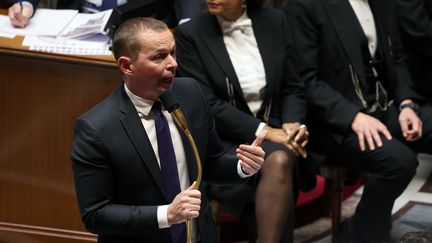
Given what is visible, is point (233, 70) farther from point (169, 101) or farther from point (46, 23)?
point (169, 101)

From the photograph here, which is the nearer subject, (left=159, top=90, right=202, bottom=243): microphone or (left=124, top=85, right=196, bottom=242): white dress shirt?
(left=159, top=90, right=202, bottom=243): microphone

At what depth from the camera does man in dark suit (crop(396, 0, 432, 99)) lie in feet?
13.1

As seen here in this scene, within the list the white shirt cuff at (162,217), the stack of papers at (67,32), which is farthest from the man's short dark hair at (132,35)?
the stack of papers at (67,32)

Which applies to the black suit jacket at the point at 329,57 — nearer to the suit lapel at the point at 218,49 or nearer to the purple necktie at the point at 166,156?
the suit lapel at the point at 218,49

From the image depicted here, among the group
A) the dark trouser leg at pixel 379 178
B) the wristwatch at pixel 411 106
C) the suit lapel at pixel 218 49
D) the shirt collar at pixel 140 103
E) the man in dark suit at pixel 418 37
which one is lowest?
the dark trouser leg at pixel 379 178

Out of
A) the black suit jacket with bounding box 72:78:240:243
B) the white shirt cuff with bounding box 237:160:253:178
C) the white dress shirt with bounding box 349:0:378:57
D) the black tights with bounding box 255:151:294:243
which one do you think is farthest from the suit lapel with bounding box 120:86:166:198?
the white dress shirt with bounding box 349:0:378:57

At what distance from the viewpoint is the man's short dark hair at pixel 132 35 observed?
2.50 meters

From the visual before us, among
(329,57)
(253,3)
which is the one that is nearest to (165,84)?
(253,3)

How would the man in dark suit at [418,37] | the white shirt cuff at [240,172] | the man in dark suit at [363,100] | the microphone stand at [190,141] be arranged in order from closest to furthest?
the microphone stand at [190,141]
the white shirt cuff at [240,172]
the man in dark suit at [363,100]
the man in dark suit at [418,37]

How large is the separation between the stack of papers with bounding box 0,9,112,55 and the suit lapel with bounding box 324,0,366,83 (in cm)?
90

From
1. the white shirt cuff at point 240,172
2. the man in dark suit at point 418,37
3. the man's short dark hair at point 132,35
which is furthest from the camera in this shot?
the man in dark suit at point 418,37

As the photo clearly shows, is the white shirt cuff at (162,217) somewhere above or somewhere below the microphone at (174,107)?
below

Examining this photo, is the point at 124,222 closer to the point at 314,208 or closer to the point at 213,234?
the point at 213,234

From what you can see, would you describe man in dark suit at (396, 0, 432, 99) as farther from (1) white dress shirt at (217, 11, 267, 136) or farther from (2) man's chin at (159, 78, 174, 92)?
(2) man's chin at (159, 78, 174, 92)
